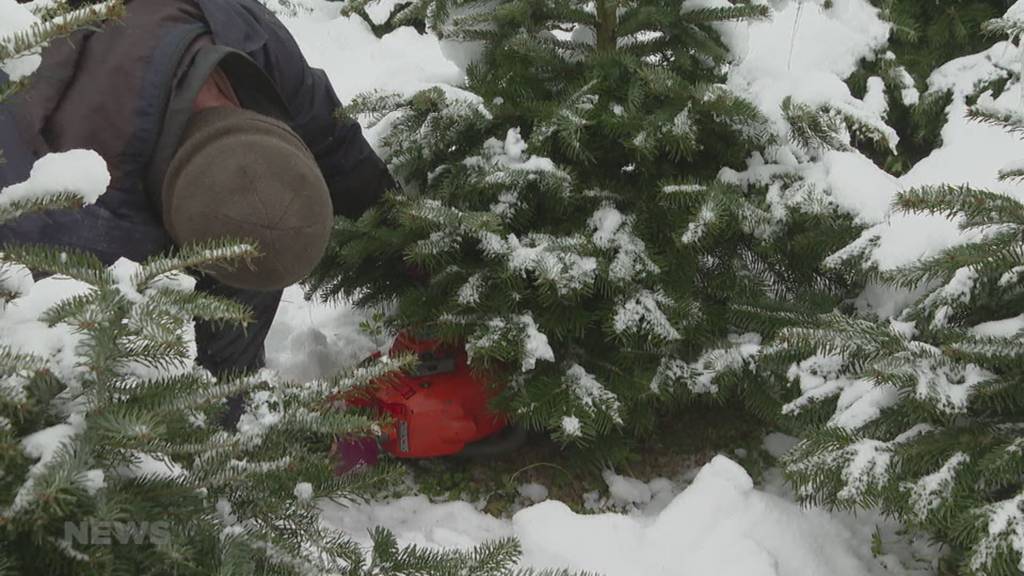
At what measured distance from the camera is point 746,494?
7.70ft

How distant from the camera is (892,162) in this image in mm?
3705

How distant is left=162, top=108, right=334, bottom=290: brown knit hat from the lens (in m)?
2.00

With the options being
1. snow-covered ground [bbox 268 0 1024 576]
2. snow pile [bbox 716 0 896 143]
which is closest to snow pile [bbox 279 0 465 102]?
snow pile [bbox 716 0 896 143]

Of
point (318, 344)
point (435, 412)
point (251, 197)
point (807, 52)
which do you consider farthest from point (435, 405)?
point (807, 52)

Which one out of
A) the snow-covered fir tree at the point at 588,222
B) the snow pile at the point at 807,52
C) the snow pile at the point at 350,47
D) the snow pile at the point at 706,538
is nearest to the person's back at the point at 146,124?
the snow-covered fir tree at the point at 588,222

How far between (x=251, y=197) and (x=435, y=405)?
1.01m

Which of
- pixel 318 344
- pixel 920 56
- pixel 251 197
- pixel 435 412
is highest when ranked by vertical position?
pixel 251 197

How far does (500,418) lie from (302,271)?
930 mm

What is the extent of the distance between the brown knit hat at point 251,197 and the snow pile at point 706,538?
866mm

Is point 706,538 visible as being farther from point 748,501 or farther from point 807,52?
point 807,52

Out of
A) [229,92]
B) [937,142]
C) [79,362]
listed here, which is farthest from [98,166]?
[937,142]

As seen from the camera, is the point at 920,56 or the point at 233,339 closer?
the point at 233,339

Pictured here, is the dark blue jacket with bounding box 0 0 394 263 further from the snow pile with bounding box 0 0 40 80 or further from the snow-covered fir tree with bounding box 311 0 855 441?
the snow pile with bounding box 0 0 40 80

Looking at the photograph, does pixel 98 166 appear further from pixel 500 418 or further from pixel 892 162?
pixel 892 162
